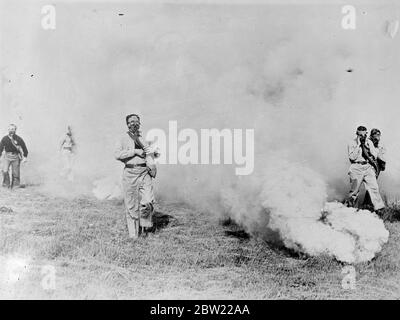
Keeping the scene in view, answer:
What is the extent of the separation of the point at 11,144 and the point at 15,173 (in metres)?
0.45

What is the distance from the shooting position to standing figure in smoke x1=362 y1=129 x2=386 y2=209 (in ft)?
19.8

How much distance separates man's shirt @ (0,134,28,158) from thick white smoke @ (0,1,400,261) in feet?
0.43

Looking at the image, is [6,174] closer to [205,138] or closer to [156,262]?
[156,262]

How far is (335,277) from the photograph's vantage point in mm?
5602

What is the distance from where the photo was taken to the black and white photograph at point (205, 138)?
5703 millimetres

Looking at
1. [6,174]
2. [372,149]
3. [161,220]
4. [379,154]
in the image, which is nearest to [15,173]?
[6,174]

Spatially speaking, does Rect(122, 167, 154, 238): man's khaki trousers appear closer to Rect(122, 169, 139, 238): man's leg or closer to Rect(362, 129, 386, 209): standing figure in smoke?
Rect(122, 169, 139, 238): man's leg

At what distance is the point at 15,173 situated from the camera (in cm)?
623

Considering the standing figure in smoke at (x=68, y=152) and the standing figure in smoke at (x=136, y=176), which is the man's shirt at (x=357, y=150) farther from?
the standing figure in smoke at (x=68, y=152)

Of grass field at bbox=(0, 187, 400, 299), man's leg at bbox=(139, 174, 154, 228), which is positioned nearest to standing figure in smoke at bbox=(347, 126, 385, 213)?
grass field at bbox=(0, 187, 400, 299)

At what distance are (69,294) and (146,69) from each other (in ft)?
10.5

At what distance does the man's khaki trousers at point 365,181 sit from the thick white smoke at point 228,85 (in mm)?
151

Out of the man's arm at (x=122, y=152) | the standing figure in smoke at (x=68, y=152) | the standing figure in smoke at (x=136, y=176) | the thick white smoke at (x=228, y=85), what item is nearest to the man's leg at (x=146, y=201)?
the standing figure in smoke at (x=136, y=176)

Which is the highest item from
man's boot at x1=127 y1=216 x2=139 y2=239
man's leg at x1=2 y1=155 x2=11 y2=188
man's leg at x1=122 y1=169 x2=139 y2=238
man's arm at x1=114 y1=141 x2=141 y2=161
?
man's arm at x1=114 y1=141 x2=141 y2=161
